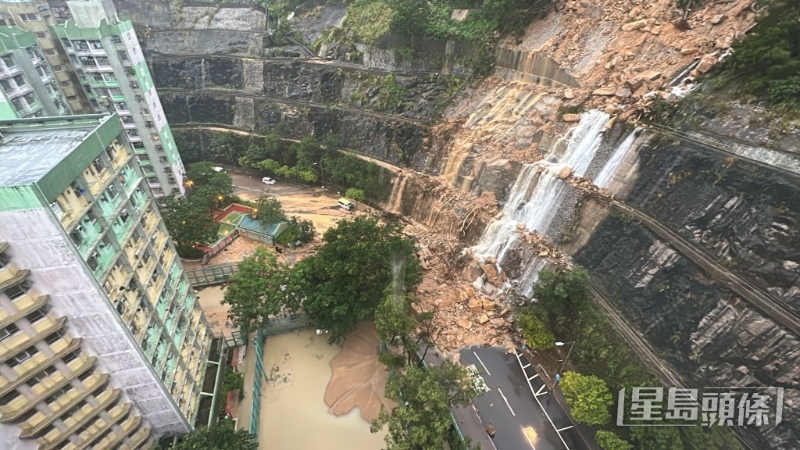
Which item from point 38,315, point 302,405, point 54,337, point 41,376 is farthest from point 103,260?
point 302,405

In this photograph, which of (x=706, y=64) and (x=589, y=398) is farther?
(x=706, y=64)

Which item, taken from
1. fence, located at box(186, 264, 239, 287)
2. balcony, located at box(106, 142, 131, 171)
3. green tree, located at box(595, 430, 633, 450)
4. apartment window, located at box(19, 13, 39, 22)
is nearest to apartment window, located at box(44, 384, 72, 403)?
balcony, located at box(106, 142, 131, 171)

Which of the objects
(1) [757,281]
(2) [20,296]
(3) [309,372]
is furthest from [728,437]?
(2) [20,296]

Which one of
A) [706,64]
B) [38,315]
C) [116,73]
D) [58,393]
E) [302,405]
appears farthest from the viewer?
[116,73]

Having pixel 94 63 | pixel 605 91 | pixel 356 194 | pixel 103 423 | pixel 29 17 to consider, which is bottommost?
pixel 356 194

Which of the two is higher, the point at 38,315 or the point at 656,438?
the point at 38,315

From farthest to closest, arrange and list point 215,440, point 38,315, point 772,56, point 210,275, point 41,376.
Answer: point 210,275, point 772,56, point 215,440, point 41,376, point 38,315

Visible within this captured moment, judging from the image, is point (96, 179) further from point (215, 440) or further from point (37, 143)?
point (215, 440)
